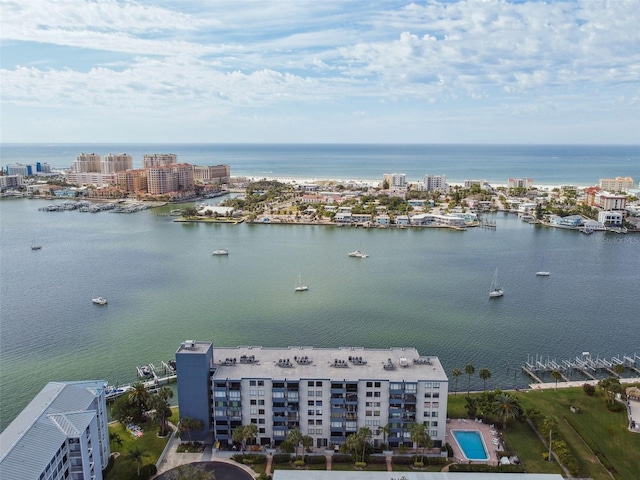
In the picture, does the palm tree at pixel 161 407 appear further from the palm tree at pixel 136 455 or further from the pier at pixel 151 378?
the pier at pixel 151 378

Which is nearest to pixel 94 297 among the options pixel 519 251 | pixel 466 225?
pixel 519 251

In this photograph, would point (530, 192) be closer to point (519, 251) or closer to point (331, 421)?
point (519, 251)

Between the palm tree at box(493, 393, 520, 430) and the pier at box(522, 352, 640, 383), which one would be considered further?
the pier at box(522, 352, 640, 383)

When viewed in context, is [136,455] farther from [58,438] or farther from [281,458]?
[281,458]

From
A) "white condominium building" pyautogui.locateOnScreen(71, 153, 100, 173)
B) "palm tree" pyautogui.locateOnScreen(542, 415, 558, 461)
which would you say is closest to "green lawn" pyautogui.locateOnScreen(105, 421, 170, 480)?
"palm tree" pyautogui.locateOnScreen(542, 415, 558, 461)

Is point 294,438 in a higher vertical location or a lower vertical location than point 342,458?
higher

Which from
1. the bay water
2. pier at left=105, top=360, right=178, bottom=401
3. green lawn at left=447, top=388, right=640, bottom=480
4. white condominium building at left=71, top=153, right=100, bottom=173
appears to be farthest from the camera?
white condominium building at left=71, top=153, right=100, bottom=173

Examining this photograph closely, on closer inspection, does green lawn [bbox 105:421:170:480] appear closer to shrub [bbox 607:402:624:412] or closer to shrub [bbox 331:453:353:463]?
shrub [bbox 331:453:353:463]

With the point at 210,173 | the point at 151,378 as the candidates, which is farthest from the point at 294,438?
the point at 210,173
